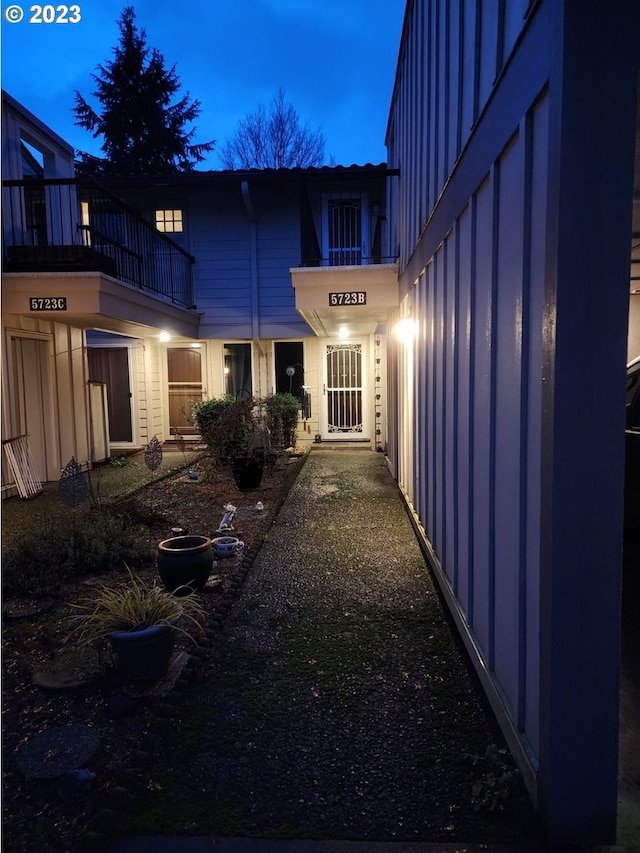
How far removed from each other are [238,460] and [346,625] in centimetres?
426

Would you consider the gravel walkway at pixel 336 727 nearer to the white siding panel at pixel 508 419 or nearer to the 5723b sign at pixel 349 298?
the white siding panel at pixel 508 419

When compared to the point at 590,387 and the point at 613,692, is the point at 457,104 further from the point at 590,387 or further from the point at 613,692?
the point at 613,692

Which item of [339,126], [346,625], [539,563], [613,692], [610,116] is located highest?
[339,126]

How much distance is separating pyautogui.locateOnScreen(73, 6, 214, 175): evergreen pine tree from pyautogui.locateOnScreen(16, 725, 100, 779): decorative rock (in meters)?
22.6

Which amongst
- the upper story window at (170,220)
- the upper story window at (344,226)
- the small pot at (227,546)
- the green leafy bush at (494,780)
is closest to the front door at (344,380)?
the upper story window at (344,226)

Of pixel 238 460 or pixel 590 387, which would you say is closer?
pixel 590 387

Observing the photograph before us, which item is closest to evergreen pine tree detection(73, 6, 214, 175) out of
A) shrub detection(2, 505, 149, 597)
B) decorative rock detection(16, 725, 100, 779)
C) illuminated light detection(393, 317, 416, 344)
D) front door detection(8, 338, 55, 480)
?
front door detection(8, 338, 55, 480)

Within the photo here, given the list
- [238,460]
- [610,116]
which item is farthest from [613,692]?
[238,460]

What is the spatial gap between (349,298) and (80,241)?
4909 millimetres

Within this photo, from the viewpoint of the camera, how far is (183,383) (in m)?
12.2

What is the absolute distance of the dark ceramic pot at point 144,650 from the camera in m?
2.81

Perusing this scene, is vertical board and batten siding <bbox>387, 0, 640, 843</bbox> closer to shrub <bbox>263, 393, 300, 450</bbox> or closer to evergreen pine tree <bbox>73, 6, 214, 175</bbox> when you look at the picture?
shrub <bbox>263, 393, 300, 450</bbox>

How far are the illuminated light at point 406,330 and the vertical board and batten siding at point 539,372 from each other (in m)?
2.41

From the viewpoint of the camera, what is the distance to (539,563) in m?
1.92
